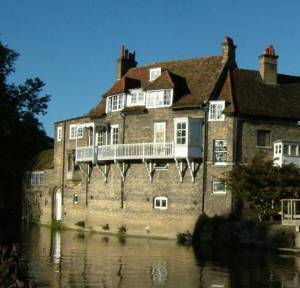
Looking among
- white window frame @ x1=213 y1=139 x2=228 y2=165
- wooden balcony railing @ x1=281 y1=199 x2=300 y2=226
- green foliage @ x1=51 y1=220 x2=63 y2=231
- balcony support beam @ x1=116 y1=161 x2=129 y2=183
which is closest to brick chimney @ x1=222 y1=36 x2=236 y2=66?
white window frame @ x1=213 y1=139 x2=228 y2=165

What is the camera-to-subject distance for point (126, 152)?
48938mm

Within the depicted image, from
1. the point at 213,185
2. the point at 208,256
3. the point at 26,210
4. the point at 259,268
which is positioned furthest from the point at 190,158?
the point at 26,210

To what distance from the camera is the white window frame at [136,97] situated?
50.0 metres

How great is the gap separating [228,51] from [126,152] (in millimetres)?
10830

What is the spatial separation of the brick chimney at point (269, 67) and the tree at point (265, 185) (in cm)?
922

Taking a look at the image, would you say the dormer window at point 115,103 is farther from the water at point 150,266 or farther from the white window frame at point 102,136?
the water at point 150,266

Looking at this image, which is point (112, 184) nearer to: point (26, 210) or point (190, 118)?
point (190, 118)

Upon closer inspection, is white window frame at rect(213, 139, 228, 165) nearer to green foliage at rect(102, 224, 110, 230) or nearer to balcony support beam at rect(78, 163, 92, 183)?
green foliage at rect(102, 224, 110, 230)

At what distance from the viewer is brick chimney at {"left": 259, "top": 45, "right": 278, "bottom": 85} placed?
161 feet

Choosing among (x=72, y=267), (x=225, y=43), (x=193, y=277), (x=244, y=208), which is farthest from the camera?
(x=225, y=43)

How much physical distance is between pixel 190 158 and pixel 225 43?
30.5 feet

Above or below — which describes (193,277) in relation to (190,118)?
below

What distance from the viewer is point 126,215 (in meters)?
49.7

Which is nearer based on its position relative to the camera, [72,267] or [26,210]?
[72,267]
